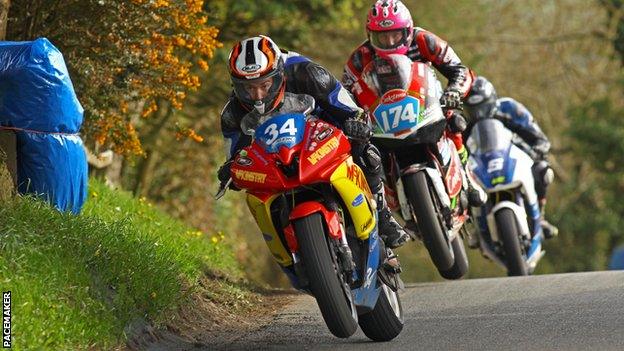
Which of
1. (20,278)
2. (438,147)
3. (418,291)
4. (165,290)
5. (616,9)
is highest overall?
(20,278)

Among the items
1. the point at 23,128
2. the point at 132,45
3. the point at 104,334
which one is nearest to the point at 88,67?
the point at 132,45

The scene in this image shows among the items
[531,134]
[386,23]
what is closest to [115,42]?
[386,23]

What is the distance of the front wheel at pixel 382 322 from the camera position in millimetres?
9055

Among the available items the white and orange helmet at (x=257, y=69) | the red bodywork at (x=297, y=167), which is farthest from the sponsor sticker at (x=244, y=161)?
the white and orange helmet at (x=257, y=69)

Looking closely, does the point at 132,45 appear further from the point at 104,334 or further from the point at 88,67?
the point at 104,334

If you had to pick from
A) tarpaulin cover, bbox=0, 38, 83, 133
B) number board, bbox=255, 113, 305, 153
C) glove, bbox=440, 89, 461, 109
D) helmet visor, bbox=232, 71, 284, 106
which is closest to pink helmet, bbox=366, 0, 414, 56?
glove, bbox=440, 89, 461, 109

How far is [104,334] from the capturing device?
8.21 m

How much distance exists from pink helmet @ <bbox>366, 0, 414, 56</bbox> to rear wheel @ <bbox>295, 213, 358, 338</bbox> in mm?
4623

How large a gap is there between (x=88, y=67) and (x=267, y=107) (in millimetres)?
3136

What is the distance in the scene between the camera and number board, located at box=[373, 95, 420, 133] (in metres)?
12.4

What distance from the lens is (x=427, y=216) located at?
1216cm

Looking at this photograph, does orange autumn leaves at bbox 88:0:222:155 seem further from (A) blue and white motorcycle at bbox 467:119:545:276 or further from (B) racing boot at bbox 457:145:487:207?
(A) blue and white motorcycle at bbox 467:119:545:276

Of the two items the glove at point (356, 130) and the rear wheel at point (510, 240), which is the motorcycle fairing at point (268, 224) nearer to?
the glove at point (356, 130)

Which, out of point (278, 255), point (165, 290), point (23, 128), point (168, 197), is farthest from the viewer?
point (168, 197)
